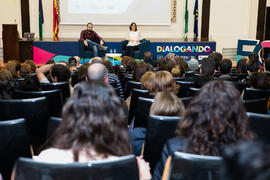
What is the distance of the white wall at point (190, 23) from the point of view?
11.1 m

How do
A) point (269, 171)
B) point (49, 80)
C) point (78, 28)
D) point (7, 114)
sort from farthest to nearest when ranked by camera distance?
point (78, 28) < point (49, 80) < point (7, 114) < point (269, 171)

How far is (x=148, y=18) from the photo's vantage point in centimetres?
1147

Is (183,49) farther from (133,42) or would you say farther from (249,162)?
(249,162)

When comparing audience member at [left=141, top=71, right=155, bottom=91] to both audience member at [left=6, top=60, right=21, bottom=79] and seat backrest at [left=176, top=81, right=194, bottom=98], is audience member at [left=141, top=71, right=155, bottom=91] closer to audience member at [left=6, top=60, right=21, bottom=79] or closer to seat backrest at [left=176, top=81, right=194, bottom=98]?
seat backrest at [left=176, top=81, right=194, bottom=98]

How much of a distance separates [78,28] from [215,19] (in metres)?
4.70

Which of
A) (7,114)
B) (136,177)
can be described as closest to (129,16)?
(7,114)

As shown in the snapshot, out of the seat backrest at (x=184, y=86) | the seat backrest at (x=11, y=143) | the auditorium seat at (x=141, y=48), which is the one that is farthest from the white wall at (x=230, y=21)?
the seat backrest at (x=11, y=143)

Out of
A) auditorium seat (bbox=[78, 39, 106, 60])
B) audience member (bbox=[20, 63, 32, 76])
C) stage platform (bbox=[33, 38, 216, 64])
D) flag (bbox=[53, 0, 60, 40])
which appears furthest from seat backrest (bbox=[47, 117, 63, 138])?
flag (bbox=[53, 0, 60, 40])

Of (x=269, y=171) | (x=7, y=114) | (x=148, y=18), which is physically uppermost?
(x=148, y=18)

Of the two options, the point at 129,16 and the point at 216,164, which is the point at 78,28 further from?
the point at 216,164

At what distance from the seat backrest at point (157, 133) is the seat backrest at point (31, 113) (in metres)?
0.94

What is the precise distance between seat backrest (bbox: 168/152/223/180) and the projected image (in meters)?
10.4

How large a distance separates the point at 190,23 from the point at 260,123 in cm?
999

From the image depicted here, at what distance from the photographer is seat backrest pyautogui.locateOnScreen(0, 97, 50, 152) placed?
255 centimetres
